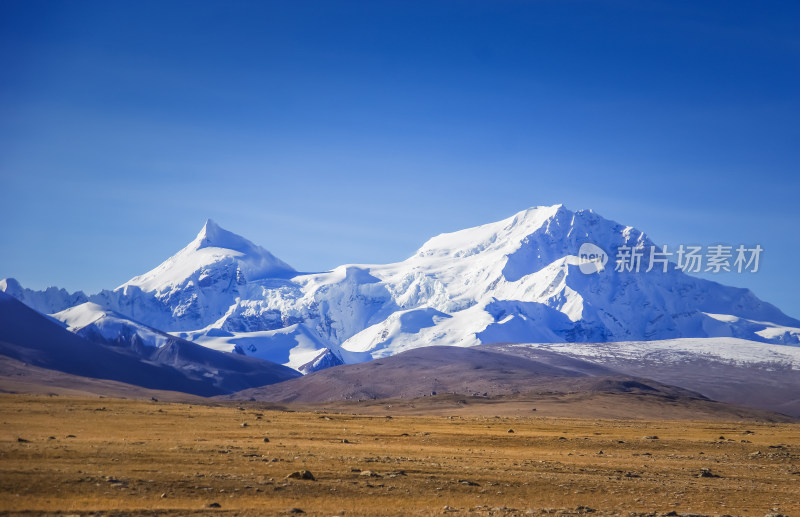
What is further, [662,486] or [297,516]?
[662,486]

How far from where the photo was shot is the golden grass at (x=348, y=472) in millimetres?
27719

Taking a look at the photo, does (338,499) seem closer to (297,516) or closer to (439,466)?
(297,516)

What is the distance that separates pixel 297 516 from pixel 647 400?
541ft

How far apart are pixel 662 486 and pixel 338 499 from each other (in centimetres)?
1609

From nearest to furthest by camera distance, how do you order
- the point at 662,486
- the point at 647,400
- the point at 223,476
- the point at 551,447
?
the point at 223,476 < the point at 662,486 < the point at 551,447 < the point at 647,400

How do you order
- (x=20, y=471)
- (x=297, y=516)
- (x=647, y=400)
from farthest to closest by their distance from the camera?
(x=647, y=400) < (x=20, y=471) < (x=297, y=516)

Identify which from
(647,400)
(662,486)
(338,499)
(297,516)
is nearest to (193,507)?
(297,516)

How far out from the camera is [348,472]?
113 feet

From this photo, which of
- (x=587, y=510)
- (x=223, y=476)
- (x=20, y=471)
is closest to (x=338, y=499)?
(x=223, y=476)

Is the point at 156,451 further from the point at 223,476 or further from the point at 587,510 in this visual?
the point at 587,510

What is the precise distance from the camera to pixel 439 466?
3794cm

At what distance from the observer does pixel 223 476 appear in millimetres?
31359

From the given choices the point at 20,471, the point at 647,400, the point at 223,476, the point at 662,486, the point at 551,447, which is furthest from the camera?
the point at 647,400

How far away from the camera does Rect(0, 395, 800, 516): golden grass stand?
2772cm
